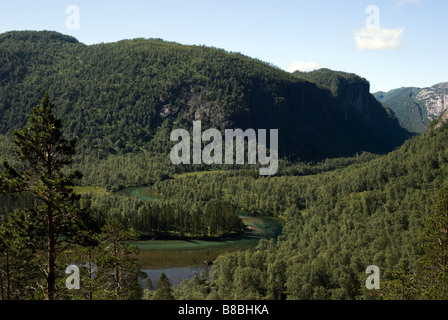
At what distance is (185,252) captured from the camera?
13288cm

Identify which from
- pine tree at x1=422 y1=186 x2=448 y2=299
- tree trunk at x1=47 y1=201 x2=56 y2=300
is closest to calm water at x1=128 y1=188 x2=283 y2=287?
pine tree at x1=422 y1=186 x2=448 y2=299

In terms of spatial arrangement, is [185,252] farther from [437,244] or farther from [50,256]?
[50,256]

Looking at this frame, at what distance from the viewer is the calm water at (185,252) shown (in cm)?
11306

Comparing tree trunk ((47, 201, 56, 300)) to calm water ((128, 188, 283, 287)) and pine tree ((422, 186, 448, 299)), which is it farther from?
calm water ((128, 188, 283, 287))

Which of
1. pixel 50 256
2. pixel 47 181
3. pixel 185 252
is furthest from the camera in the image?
pixel 185 252

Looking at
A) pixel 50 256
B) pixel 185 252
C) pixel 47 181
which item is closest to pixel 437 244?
pixel 50 256

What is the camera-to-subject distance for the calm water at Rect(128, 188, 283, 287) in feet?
371

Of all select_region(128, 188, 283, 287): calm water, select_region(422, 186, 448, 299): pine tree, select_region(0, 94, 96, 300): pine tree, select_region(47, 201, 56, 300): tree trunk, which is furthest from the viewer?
select_region(128, 188, 283, 287): calm water

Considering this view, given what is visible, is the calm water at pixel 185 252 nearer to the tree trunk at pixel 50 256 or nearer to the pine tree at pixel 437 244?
the pine tree at pixel 437 244

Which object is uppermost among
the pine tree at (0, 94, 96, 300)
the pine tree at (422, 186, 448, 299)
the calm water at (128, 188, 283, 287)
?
the pine tree at (0, 94, 96, 300)

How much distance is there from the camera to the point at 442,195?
41.5 metres

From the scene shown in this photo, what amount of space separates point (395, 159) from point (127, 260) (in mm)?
168110

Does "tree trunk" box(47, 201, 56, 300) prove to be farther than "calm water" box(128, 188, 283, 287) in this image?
No
